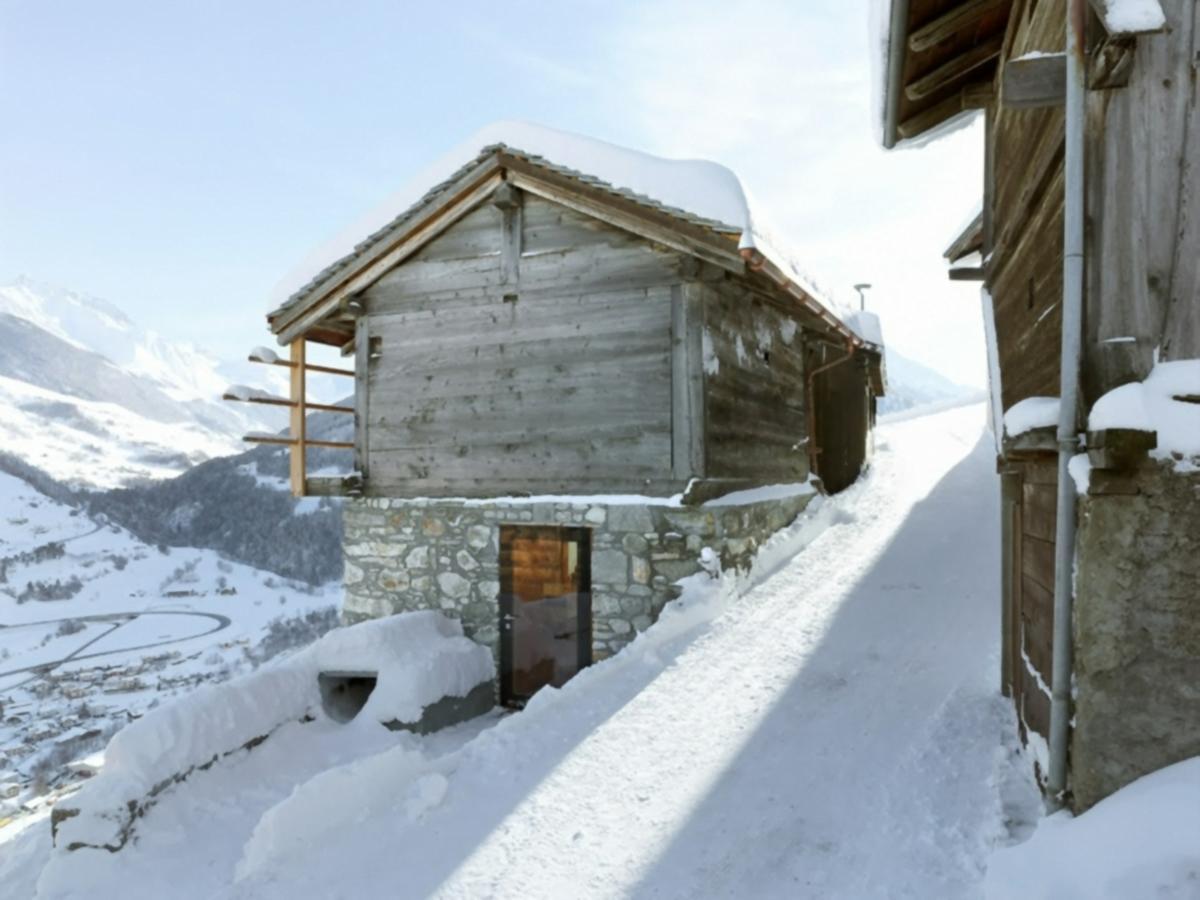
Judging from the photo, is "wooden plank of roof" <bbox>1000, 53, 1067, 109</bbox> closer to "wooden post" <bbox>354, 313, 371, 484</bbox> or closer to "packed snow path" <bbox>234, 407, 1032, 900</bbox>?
"packed snow path" <bbox>234, 407, 1032, 900</bbox>

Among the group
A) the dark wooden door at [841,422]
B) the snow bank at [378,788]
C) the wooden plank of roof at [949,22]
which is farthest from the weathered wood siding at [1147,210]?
the dark wooden door at [841,422]

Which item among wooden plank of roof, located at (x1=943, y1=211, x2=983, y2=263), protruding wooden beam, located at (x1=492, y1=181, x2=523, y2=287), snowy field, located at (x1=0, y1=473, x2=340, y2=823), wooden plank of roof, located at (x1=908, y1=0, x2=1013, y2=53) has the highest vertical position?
wooden plank of roof, located at (x1=908, y1=0, x2=1013, y2=53)

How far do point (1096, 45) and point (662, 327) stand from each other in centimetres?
523

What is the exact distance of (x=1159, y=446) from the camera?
278 cm

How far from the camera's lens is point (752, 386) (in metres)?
9.42

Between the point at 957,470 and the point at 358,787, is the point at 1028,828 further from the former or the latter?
the point at 957,470

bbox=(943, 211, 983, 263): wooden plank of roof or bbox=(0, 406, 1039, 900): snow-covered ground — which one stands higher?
bbox=(943, 211, 983, 263): wooden plank of roof

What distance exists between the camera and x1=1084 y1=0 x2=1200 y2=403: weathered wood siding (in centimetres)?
290

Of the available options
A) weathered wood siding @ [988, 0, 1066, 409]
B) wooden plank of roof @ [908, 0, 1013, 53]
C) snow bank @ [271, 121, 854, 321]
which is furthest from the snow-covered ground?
wooden plank of roof @ [908, 0, 1013, 53]

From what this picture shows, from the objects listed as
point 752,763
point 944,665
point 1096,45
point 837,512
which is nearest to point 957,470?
point 837,512

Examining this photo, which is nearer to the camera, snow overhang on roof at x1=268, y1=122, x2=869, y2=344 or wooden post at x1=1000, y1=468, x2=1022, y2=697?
wooden post at x1=1000, y1=468, x2=1022, y2=697

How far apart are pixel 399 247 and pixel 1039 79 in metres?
7.73

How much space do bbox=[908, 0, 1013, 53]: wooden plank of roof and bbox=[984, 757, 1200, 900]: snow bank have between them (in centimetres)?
490

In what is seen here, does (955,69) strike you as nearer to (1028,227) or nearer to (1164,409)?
(1028,227)
